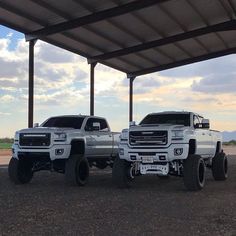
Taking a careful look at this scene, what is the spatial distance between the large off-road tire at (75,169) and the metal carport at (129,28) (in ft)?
24.3

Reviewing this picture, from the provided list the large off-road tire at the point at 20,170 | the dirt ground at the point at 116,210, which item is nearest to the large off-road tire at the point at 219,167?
the dirt ground at the point at 116,210

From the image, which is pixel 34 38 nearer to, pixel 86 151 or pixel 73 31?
pixel 73 31

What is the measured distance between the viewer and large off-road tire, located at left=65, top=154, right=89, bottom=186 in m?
14.7

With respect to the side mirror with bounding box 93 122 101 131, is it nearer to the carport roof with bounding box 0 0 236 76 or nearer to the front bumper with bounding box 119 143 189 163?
the front bumper with bounding box 119 143 189 163

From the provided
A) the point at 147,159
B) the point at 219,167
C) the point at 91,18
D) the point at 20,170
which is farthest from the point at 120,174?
the point at 91,18

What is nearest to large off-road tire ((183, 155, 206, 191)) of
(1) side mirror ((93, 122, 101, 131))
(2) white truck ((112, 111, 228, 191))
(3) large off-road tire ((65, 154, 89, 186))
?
(2) white truck ((112, 111, 228, 191))

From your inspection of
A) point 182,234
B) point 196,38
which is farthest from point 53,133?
point 196,38

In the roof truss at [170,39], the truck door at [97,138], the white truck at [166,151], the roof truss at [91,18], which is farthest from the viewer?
the roof truss at [170,39]

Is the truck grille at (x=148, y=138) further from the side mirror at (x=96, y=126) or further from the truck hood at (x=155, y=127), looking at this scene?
the side mirror at (x=96, y=126)

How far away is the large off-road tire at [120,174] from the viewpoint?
46.9ft

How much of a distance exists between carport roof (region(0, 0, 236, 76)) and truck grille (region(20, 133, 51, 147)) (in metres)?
6.41

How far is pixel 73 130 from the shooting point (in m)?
15.7

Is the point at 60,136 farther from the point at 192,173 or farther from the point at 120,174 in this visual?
the point at 192,173

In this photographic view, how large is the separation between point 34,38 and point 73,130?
8693mm
